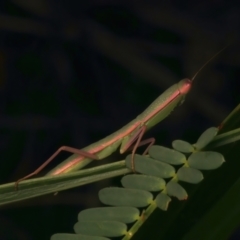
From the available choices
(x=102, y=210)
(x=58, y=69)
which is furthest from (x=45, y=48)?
(x=102, y=210)

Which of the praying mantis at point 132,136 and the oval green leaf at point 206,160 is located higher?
the praying mantis at point 132,136

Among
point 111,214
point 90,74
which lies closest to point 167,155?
point 111,214

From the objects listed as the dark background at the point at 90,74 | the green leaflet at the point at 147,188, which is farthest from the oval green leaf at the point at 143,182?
the dark background at the point at 90,74

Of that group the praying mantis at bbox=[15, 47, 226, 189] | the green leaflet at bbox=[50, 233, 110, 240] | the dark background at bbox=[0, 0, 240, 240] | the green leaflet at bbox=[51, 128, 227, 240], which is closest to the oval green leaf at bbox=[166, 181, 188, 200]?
the green leaflet at bbox=[51, 128, 227, 240]

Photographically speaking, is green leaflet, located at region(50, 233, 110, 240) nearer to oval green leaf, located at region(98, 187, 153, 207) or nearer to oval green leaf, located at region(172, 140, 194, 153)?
oval green leaf, located at region(98, 187, 153, 207)

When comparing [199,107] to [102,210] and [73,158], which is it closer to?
[73,158]

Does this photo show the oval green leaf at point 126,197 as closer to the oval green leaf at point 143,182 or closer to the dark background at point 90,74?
the oval green leaf at point 143,182
